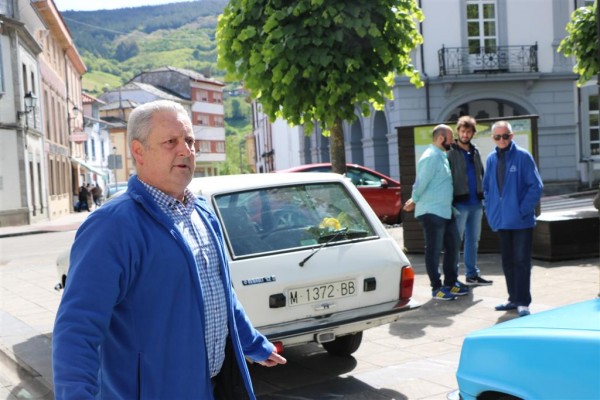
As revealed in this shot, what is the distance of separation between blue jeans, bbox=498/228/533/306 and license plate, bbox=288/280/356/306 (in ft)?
7.80

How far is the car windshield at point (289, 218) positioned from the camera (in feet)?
18.0

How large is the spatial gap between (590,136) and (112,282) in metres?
28.7

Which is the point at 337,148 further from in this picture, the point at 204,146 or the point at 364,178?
the point at 204,146

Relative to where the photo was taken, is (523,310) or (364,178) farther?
(364,178)

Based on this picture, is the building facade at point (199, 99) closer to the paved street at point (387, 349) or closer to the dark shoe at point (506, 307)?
the paved street at point (387, 349)

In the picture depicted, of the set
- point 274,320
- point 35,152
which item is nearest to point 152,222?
point 274,320

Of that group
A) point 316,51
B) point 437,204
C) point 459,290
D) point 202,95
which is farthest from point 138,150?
point 202,95

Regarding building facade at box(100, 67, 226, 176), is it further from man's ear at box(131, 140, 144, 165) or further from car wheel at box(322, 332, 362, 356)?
man's ear at box(131, 140, 144, 165)

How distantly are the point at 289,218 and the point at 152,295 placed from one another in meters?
3.27

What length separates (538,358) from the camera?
278 cm

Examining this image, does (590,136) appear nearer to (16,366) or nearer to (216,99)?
(16,366)

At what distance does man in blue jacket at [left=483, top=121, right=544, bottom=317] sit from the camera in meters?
7.14

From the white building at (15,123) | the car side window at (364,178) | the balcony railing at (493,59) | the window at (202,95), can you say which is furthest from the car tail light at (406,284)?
the window at (202,95)

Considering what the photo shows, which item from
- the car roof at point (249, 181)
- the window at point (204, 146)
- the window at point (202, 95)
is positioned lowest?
the car roof at point (249, 181)
